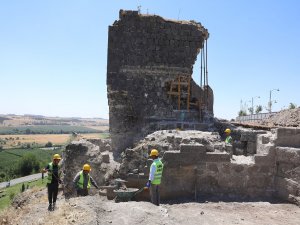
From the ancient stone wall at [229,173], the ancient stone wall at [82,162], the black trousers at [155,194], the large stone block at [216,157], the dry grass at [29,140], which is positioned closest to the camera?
the black trousers at [155,194]

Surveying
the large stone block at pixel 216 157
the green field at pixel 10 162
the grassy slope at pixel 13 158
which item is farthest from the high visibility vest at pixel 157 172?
the grassy slope at pixel 13 158

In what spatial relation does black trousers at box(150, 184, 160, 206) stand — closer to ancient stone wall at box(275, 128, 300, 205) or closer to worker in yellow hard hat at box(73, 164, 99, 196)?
worker in yellow hard hat at box(73, 164, 99, 196)

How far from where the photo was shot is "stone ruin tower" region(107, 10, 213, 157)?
13641 millimetres

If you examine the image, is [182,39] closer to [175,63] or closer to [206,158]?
[175,63]

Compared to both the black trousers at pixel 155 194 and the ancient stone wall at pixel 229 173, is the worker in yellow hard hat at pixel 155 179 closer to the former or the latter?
Answer: the black trousers at pixel 155 194

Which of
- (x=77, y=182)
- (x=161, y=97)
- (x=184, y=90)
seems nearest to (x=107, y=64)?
(x=161, y=97)

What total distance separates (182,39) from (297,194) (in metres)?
8.50

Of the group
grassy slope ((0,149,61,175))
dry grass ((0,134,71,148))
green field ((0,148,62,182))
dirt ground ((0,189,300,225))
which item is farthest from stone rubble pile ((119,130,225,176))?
dry grass ((0,134,71,148))

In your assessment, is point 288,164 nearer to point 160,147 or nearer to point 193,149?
point 193,149

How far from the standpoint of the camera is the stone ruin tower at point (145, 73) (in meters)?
13.6

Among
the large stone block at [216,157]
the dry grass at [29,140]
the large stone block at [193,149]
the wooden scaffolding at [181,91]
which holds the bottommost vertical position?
the dry grass at [29,140]

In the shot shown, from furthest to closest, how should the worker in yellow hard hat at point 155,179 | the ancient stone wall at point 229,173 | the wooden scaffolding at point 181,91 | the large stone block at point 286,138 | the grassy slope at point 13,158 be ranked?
the grassy slope at point 13,158 → the wooden scaffolding at point 181,91 → the large stone block at point 286,138 → the ancient stone wall at point 229,173 → the worker in yellow hard hat at point 155,179

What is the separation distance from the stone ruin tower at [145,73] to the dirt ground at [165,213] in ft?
21.0

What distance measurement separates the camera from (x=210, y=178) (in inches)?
314
